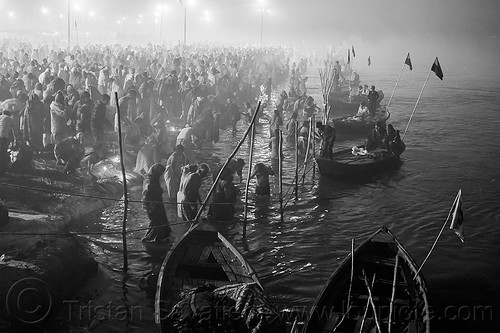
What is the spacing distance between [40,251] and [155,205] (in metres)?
2.54

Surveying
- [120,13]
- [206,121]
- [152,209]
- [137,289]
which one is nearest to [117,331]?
[137,289]

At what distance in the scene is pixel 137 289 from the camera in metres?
8.49

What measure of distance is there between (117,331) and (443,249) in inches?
330

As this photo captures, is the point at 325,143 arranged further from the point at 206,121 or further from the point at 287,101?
the point at 287,101

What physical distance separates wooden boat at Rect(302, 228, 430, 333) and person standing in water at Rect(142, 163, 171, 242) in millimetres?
4183

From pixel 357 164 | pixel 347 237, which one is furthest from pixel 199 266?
pixel 357 164

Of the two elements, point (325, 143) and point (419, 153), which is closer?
point (325, 143)

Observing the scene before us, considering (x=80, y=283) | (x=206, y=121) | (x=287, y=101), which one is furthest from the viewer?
(x=287, y=101)

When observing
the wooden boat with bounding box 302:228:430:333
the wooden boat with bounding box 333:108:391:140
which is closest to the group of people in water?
the wooden boat with bounding box 333:108:391:140

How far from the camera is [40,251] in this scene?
7.99 m

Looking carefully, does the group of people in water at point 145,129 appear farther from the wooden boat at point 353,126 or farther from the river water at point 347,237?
the wooden boat at point 353,126

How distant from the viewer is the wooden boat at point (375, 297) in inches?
247

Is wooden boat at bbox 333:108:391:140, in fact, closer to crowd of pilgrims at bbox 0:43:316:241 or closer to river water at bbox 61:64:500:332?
river water at bbox 61:64:500:332

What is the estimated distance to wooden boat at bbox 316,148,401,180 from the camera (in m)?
15.1
